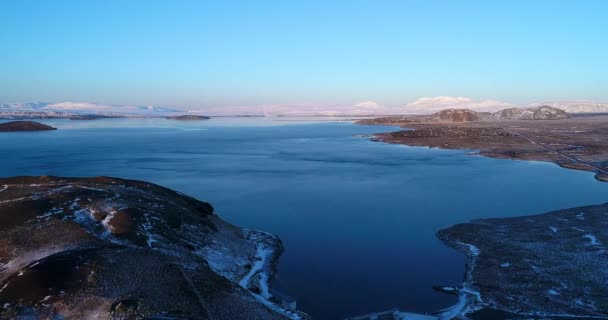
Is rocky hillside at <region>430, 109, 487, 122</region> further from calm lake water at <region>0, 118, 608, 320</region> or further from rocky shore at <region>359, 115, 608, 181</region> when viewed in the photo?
calm lake water at <region>0, 118, 608, 320</region>

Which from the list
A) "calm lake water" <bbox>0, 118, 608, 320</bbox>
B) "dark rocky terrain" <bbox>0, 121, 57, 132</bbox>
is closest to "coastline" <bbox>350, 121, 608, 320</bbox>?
"calm lake water" <bbox>0, 118, 608, 320</bbox>

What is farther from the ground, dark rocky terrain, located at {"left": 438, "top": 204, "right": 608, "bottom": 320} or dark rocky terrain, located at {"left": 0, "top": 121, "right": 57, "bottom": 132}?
dark rocky terrain, located at {"left": 0, "top": 121, "right": 57, "bottom": 132}

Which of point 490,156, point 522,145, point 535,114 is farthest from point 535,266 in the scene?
point 535,114

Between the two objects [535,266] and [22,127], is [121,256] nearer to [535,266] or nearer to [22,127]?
[535,266]

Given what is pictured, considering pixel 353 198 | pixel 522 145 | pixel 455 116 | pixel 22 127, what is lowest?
pixel 353 198

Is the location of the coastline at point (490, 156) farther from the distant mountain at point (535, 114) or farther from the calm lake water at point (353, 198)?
the distant mountain at point (535, 114)

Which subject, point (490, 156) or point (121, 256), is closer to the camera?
point (121, 256)
